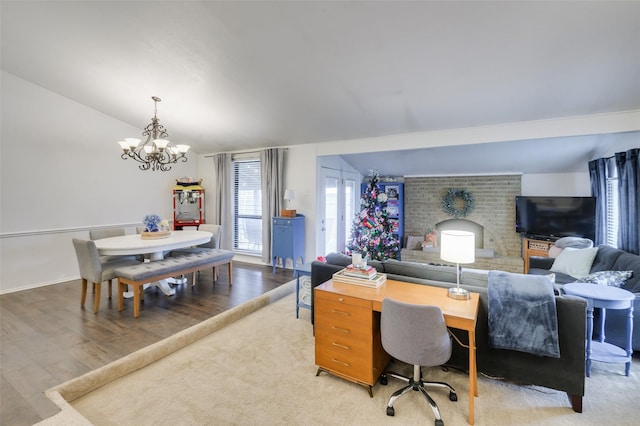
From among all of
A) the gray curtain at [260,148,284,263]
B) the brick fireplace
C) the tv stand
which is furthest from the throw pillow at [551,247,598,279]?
the gray curtain at [260,148,284,263]

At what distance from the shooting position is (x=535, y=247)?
16.9 ft

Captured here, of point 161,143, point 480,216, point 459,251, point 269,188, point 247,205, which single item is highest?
point 161,143

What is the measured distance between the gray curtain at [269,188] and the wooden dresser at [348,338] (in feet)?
11.1

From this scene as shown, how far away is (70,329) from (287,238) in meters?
3.03

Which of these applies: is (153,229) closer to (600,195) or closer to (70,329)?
(70,329)

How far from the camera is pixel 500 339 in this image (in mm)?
2035

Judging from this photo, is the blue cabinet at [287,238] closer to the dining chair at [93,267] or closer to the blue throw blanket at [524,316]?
the dining chair at [93,267]

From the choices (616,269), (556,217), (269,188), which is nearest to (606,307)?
(616,269)

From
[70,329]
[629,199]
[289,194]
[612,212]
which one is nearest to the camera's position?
[70,329]

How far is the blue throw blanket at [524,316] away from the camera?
1939 millimetres

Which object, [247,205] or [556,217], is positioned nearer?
[556,217]

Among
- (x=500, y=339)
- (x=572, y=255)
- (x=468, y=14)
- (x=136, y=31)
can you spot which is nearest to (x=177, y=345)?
(x=500, y=339)

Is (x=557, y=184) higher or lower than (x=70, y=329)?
higher

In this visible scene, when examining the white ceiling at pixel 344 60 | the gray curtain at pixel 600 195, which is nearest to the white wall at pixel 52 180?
the white ceiling at pixel 344 60
